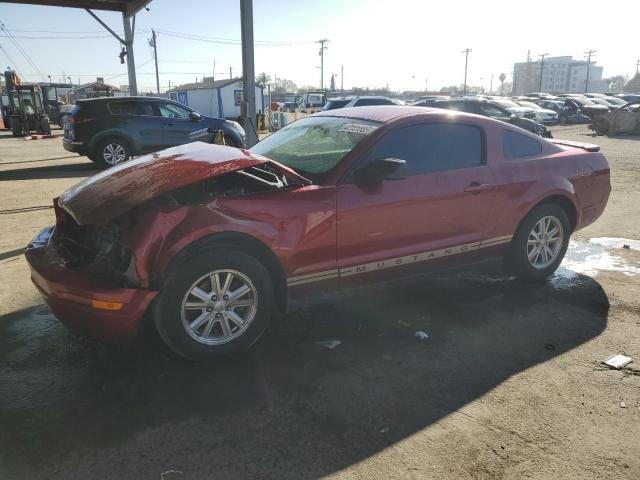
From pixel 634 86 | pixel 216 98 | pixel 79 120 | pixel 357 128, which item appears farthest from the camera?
pixel 634 86

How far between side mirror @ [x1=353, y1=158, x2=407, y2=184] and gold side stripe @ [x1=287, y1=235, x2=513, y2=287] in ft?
2.09

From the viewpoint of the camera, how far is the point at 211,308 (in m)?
3.22

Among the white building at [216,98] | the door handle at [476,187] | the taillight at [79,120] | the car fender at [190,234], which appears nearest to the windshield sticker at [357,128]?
the door handle at [476,187]

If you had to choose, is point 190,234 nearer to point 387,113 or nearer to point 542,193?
point 387,113

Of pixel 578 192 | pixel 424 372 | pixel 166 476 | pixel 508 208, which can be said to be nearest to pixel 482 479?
pixel 424 372

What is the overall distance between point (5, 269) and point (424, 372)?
419 centimetres

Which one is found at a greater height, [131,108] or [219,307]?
[131,108]

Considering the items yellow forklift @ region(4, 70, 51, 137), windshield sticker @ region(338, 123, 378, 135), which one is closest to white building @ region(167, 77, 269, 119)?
yellow forklift @ region(4, 70, 51, 137)

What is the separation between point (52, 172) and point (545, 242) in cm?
1116

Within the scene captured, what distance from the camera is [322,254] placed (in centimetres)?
354

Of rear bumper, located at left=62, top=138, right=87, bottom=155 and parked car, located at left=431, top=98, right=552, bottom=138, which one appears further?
parked car, located at left=431, top=98, right=552, bottom=138

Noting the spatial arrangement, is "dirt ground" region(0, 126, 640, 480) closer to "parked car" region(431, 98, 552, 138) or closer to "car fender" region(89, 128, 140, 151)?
"car fender" region(89, 128, 140, 151)

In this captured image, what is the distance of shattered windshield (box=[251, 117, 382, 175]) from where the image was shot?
3844mm

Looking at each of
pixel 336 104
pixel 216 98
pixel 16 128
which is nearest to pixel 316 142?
pixel 336 104
